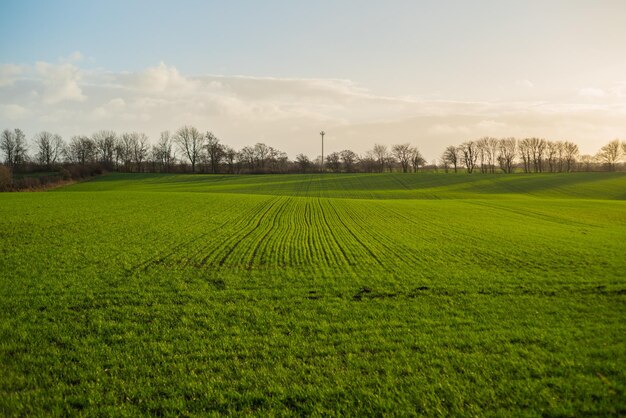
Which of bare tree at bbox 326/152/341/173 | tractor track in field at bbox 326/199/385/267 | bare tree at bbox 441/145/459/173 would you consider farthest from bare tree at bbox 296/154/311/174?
tractor track in field at bbox 326/199/385/267

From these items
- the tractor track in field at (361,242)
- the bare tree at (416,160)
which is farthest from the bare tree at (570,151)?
the tractor track in field at (361,242)

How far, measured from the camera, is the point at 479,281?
45.9ft

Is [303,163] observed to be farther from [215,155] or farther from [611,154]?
[611,154]

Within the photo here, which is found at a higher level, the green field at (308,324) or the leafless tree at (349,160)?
the leafless tree at (349,160)

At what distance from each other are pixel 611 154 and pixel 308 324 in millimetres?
157980

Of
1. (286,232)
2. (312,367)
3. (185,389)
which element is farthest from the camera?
(286,232)

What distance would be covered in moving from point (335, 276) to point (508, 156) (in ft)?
473

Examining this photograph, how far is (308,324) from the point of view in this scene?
988 centimetres

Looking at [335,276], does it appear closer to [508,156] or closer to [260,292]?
[260,292]

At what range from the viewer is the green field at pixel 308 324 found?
6.68 metres

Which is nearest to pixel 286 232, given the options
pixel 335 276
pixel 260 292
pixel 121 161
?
pixel 335 276

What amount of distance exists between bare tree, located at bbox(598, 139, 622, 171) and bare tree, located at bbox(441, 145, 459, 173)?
1941 inches

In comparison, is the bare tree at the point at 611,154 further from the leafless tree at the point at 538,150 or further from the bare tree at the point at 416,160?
the bare tree at the point at 416,160

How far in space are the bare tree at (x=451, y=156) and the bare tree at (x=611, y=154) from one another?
4929 cm
